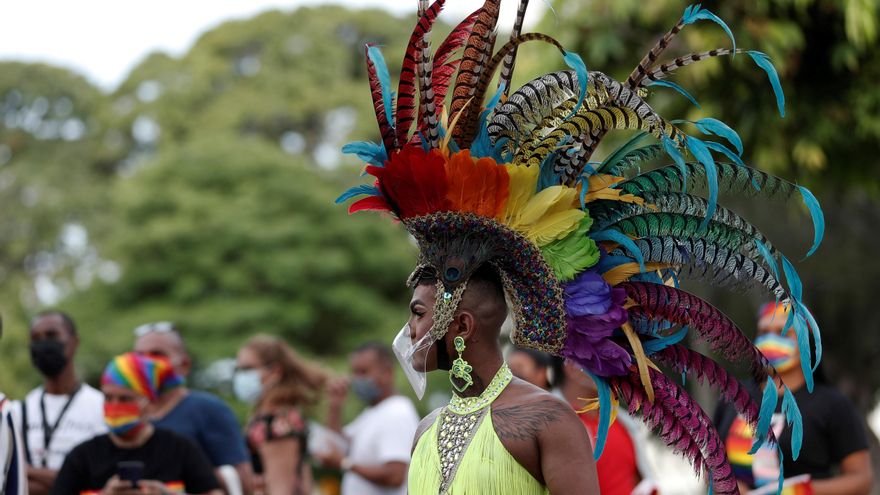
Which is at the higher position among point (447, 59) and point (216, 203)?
point (447, 59)

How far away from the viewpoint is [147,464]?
20.7 feet

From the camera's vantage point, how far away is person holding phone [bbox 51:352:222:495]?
609 cm

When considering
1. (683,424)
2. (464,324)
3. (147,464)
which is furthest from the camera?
(147,464)

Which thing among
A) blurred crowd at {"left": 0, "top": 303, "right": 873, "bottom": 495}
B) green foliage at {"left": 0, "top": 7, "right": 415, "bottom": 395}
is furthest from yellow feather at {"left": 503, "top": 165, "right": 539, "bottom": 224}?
green foliage at {"left": 0, "top": 7, "right": 415, "bottom": 395}

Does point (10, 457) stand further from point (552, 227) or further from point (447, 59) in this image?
point (552, 227)

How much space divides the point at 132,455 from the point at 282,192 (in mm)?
20660

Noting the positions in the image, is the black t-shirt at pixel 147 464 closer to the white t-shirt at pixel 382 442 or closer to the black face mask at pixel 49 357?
the black face mask at pixel 49 357

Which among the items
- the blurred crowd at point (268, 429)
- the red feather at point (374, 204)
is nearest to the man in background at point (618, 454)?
the blurred crowd at point (268, 429)

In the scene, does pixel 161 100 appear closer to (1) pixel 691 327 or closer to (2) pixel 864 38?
(2) pixel 864 38

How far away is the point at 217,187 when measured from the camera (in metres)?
27.3

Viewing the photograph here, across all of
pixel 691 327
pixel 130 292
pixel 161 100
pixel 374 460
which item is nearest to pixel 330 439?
pixel 374 460

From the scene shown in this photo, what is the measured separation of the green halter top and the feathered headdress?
254mm

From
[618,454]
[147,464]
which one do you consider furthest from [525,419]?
[147,464]

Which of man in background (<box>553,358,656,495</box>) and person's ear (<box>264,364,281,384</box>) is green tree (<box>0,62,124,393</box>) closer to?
person's ear (<box>264,364,281,384</box>)
